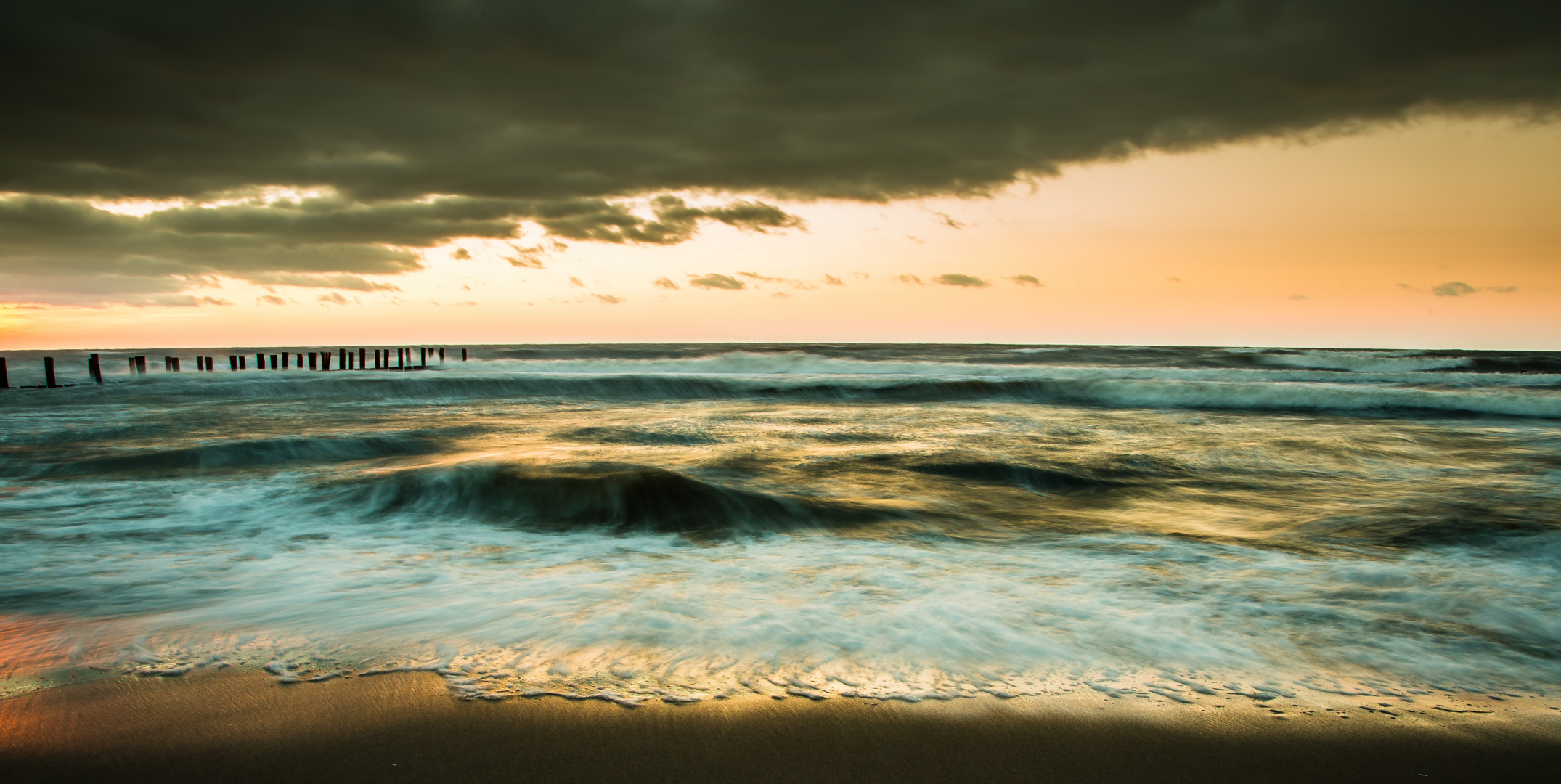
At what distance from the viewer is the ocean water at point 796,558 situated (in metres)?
2.79

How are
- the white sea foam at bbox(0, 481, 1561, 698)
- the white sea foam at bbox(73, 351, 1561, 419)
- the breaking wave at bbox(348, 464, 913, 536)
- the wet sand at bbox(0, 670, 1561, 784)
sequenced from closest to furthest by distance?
the wet sand at bbox(0, 670, 1561, 784) → the white sea foam at bbox(0, 481, 1561, 698) → the breaking wave at bbox(348, 464, 913, 536) → the white sea foam at bbox(73, 351, 1561, 419)

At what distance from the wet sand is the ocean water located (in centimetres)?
15

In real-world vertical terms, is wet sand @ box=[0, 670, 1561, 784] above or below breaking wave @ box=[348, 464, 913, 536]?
above

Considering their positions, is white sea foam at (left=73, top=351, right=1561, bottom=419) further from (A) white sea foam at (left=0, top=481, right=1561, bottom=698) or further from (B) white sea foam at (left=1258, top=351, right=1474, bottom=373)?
(A) white sea foam at (left=0, top=481, right=1561, bottom=698)

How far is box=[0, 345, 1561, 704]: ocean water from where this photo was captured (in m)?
2.79

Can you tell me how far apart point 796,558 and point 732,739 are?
7.63ft

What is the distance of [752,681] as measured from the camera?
2605 mm

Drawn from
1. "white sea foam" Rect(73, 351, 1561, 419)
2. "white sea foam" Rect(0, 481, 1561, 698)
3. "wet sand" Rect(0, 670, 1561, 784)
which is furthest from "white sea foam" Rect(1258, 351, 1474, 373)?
"wet sand" Rect(0, 670, 1561, 784)

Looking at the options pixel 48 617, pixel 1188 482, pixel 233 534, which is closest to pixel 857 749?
pixel 48 617

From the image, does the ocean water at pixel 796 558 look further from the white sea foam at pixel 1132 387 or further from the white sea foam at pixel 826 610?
the white sea foam at pixel 1132 387

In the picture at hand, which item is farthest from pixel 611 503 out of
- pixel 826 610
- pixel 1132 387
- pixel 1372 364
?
pixel 1372 364

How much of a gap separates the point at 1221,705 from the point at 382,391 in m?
23.0

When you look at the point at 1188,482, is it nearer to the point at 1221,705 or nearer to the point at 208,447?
the point at 1221,705

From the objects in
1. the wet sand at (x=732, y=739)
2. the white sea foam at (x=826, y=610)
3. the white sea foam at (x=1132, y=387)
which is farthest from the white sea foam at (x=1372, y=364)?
the wet sand at (x=732, y=739)
